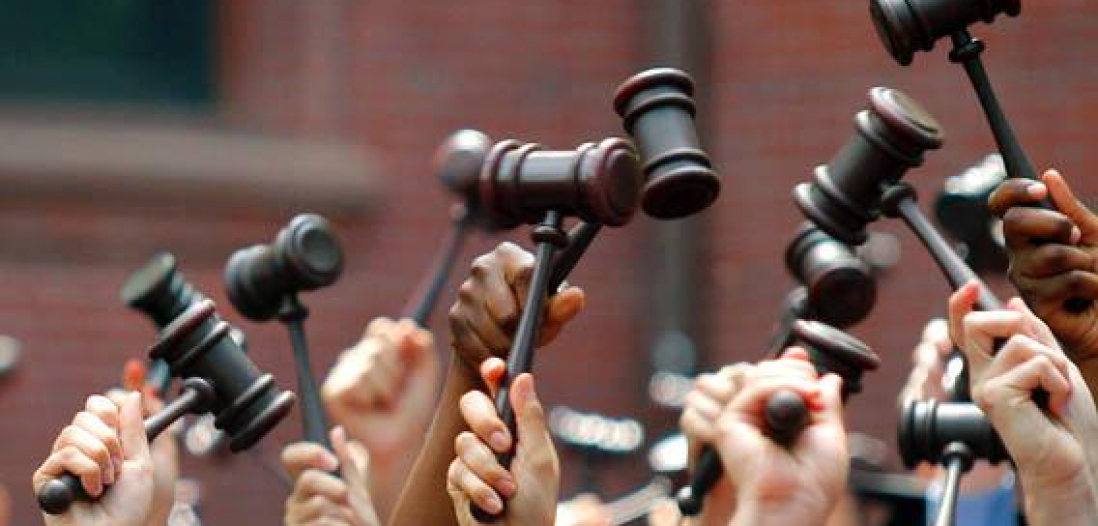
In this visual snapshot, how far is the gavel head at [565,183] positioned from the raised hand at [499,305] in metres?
0.07

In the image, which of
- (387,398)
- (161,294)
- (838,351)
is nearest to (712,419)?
(838,351)

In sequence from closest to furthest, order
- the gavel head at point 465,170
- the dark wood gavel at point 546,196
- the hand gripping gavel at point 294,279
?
1. the dark wood gavel at point 546,196
2. the hand gripping gavel at point 294,279
3. the gavel head at point 465,170

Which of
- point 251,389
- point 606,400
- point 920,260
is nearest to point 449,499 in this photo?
point 251,389

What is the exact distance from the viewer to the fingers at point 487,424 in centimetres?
271

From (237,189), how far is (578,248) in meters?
3.81

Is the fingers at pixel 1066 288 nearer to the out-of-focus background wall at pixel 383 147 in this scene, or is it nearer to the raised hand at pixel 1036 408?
the raised hand at pixel 1036 408

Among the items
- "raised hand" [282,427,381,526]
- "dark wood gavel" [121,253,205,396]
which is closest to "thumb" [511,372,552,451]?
"raised hand" [282,427,381,526]

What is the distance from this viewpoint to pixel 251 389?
3.30m

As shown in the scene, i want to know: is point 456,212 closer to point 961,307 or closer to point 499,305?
point 499,305

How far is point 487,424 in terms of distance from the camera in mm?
2717

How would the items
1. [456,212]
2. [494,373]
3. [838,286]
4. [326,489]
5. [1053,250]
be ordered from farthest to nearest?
[456,212] → [326,489] → [838,286] → [1053,250] → [494,373]

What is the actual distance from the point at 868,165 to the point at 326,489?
3.13ft

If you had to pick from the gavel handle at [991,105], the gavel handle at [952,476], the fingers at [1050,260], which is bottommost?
the gavel handle at [952,476]

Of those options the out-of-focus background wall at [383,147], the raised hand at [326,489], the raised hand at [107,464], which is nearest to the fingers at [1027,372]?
the raised hand at [107,464]
